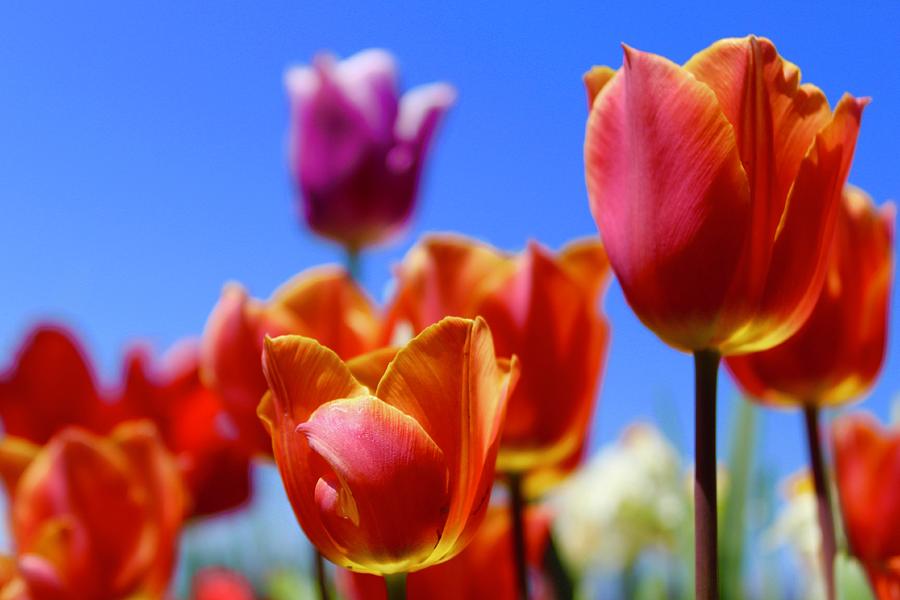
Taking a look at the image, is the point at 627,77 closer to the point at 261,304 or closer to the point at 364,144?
the point at 261,304

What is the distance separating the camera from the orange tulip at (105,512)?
0.72 m

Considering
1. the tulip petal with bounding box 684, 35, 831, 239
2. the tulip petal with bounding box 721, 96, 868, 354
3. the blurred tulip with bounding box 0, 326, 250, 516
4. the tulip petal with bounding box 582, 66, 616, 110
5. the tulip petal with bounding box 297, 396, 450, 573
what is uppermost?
the blurred tulip with bounding box 0, 326, 250, 516

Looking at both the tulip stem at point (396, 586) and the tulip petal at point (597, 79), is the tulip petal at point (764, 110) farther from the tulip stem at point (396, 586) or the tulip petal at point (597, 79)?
the tulip stem at point (396, 586)

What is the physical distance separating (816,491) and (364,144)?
722 millimetres

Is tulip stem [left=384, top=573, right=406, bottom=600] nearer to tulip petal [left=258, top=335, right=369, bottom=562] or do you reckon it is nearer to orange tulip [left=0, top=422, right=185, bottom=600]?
tulip petal [left=258, top=335, right=369, bottom=562]

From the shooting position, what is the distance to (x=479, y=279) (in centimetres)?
64

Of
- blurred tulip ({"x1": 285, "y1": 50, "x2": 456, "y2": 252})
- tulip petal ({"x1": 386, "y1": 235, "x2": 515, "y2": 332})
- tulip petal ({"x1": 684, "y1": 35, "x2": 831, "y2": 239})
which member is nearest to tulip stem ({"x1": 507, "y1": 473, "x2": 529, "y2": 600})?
tulip petal ({"x1": 386, "y1": 235, "x2": 515, "y2": 332})

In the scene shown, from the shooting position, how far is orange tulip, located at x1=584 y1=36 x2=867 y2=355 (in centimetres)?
40

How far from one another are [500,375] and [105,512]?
45 cm

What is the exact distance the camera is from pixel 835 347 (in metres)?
0.58

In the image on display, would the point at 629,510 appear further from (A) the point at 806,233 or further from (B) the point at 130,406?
(A) the point at 806,233

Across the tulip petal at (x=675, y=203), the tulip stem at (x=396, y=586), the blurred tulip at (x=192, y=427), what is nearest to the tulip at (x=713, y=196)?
the tulip petal at (x=675, y=203)

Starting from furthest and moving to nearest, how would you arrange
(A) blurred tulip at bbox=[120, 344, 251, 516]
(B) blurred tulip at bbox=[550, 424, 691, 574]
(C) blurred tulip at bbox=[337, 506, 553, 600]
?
(B) blurred tulip at bbox=[550, 424, 691, 574] → (A) blurred tulip at bbox=[120, 344, 251, 516] → (C) blurred tulip at bbox=[337, 506, 553, 600]

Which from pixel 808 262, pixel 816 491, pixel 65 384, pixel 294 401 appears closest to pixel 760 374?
pixel 816 491
